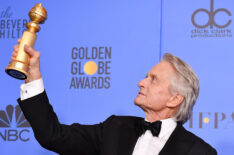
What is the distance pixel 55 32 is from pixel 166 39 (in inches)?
29.3

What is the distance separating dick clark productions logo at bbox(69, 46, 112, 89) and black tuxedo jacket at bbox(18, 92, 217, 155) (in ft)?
2.14

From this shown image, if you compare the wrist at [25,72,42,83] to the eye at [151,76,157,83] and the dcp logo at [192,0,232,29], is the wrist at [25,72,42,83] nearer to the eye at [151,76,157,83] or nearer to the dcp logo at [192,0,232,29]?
the eye at [151,76,157,83]

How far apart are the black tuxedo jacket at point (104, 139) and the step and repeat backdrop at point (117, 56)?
1.80 feet

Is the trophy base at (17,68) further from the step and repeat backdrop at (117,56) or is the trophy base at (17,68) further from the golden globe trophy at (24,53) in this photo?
the step and repeat backdrop at (117,56)

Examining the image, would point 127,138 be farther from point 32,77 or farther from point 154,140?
point 32,77

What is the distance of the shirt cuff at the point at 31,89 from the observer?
1.53m

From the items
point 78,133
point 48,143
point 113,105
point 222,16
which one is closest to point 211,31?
point 222,16

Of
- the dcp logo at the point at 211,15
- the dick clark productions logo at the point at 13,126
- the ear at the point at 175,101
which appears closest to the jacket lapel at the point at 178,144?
the ear at the point at 175,101

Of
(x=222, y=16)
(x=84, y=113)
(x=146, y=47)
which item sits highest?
(x=222, y=16)

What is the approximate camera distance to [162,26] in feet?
8.36

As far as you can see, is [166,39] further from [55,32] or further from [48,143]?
[48,143]

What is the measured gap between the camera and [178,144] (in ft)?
6.03

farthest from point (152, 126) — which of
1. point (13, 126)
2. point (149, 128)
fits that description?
point (13, 126)

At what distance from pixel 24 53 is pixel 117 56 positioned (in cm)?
121
